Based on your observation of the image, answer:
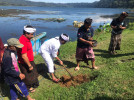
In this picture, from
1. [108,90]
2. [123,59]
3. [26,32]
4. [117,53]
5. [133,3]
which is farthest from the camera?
[133,3]

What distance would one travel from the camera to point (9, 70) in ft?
7.50

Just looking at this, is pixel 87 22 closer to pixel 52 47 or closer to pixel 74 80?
pixel 52 47

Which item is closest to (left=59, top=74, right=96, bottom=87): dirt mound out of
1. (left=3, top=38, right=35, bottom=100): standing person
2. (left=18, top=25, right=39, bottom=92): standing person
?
(left=18, top=25, right=39, bottom=92): standing person

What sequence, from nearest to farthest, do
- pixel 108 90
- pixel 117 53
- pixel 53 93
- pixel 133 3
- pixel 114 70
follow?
pixel 108 90 < pixel 53 93 < pixel 114 70 < pixel 117 53 < pixel 133 3

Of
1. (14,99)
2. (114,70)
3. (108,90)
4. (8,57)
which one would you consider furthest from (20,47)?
(114,70)

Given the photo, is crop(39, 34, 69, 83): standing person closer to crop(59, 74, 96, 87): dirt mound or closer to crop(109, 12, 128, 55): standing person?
crop(59, 74, 96, 87): dirt mound

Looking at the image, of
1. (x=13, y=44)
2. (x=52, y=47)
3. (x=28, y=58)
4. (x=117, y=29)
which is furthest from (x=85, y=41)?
(x=13, y=44)

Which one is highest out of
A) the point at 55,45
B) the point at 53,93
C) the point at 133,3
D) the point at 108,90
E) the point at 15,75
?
the point at 133,3

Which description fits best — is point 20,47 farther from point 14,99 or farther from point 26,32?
point 14,99

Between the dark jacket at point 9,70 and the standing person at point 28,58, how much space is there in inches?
14.8

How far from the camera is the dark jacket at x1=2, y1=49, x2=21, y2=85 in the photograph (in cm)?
221

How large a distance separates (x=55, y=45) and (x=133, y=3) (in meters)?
80.6

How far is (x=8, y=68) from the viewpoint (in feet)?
7.41

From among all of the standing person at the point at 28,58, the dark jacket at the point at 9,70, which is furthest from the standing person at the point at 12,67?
the standing person at the point at 28,58
